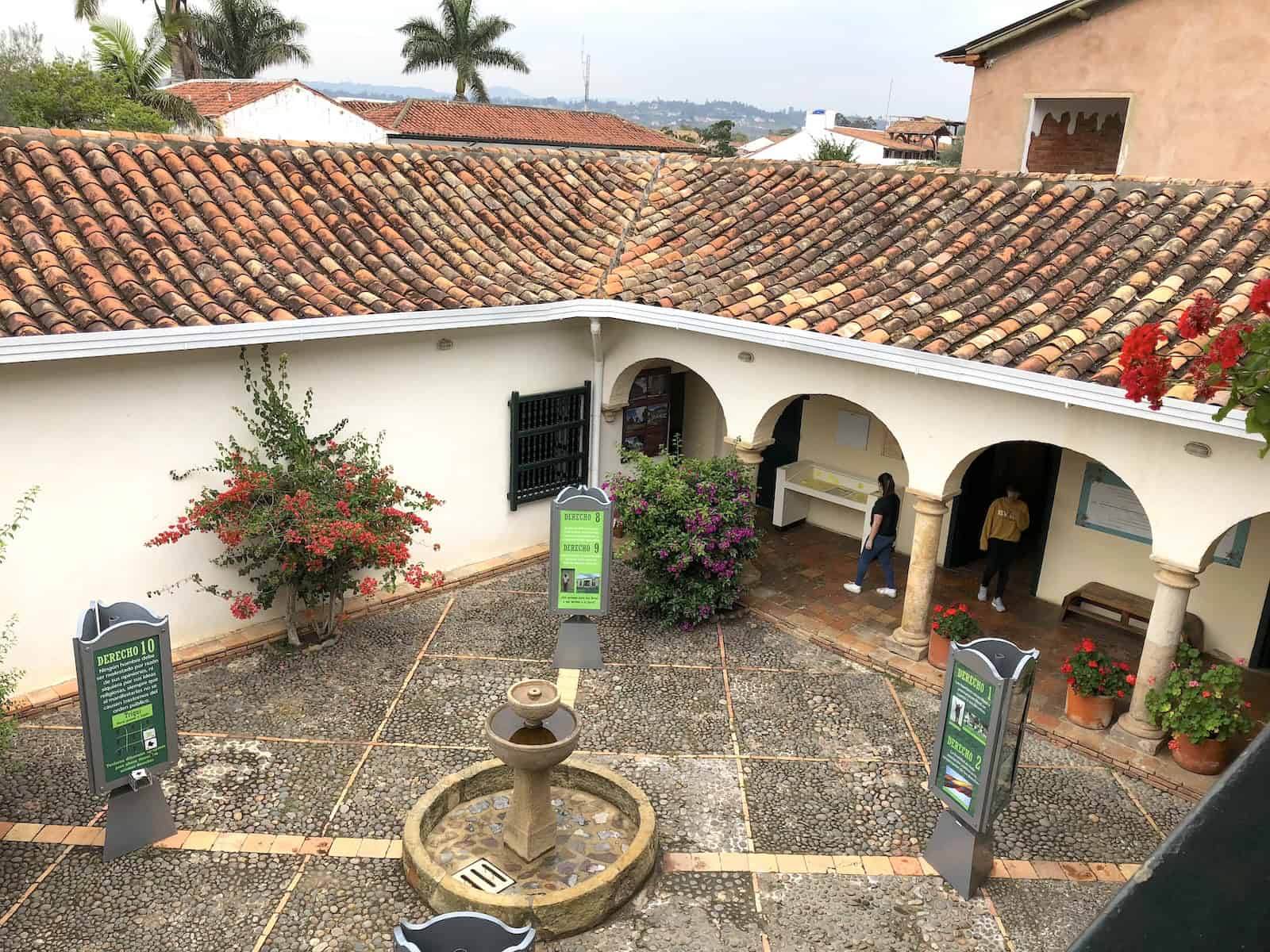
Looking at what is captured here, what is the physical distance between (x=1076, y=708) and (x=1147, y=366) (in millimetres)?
4713

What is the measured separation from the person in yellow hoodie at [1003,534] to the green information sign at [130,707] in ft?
26.5

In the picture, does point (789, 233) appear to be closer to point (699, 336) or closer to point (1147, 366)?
point (699, 336)

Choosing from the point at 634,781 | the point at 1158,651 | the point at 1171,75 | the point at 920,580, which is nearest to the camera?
the point at 634,781

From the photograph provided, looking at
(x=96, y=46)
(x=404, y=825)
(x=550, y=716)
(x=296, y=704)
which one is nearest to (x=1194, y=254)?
(x=550, y=716)

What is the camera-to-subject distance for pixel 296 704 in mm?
8141

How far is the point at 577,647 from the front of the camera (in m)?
8.96

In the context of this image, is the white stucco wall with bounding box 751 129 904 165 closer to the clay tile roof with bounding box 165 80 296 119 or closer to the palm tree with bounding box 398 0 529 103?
the palm tree with bounding box 398 0 529 103

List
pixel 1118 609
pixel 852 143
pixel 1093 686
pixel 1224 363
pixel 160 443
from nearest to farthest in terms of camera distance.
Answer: pixel 1224 363
pixel 1093 686
pixel 160 443
pixel 1118 609
pixel 852 143

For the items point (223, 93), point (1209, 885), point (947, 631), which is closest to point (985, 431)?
point (947, 631)

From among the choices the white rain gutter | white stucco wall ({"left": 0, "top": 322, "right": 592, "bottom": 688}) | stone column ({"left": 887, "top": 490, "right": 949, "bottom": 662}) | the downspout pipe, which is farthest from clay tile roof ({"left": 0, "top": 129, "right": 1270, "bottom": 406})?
stone column ({"left": 887, "top": 490, "right": 949, "bottom": 662})

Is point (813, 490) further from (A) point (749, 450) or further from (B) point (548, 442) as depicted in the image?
(B) point (548, 442)

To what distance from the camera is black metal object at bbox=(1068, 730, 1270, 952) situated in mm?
940

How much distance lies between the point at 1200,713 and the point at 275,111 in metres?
32.6

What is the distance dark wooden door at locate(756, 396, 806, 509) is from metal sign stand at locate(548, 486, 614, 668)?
14.3 ft
